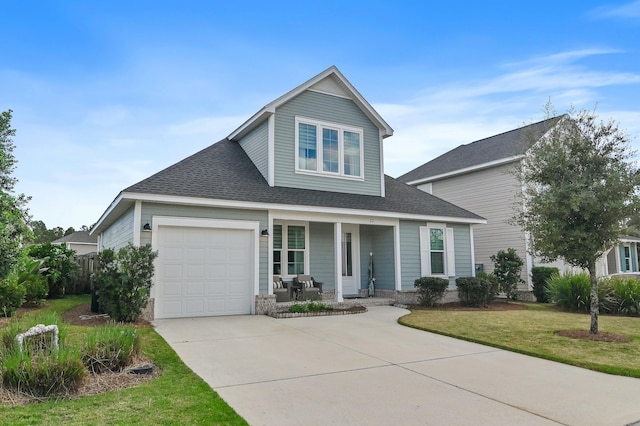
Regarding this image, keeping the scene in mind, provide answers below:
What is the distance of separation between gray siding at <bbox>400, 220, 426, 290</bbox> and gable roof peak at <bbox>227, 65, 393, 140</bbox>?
11.3 ft

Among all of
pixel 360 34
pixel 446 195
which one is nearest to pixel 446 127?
pixel 446 195

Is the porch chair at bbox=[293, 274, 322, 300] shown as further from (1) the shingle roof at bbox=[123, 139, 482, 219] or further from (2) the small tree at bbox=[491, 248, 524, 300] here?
(2) the small tree at bbox=[491, 248, 524, 300]

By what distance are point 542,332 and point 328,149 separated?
317 inches

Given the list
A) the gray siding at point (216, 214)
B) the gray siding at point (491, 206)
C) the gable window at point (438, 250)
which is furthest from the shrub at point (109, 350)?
the gray siding at point (491, 206)

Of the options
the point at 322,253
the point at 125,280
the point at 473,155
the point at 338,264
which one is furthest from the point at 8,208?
the point at 473,155

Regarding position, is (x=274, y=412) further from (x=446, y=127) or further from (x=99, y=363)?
(x=446, y=127)

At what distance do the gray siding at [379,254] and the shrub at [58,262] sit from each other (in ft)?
35.4

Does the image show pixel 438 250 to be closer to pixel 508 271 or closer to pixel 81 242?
pixel 508 271

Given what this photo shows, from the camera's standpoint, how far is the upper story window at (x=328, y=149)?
1323cm

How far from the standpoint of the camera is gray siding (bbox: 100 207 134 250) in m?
10.6

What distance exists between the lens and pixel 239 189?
11453 millimetres

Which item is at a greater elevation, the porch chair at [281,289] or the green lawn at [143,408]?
the porch chair at [281,289]

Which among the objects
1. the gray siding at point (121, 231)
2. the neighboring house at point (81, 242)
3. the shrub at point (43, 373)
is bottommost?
the shrub at point (43, 373)

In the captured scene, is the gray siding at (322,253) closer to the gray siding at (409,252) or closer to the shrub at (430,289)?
the gray siding at (409,252)
